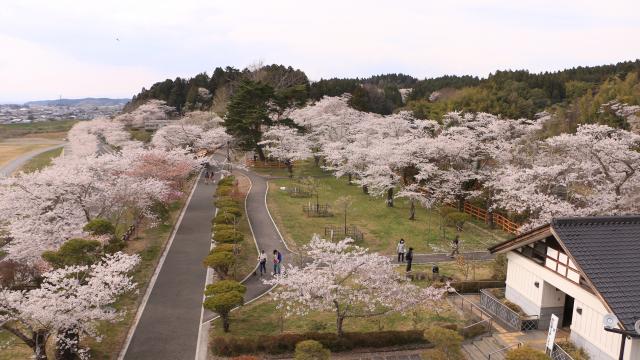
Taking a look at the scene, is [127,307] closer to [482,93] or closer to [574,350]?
[574,350]

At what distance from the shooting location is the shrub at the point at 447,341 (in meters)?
12.8

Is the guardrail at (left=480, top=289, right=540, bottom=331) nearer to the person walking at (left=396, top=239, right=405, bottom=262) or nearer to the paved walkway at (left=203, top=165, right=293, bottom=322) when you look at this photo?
the person walking at (left=396, top=239, right=405, bottom=262)

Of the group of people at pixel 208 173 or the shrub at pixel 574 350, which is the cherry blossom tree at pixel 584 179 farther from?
the group of people at pixel 208 173

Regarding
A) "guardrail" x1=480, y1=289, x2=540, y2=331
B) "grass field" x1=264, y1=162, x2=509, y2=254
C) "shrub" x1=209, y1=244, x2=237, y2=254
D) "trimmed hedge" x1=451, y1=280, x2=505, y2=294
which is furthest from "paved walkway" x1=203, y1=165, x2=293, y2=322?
"guardrail" x1=480, y1=289, x2=540, y2=331

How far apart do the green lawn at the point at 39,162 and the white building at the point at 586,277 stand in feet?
189

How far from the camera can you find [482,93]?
2435 inches

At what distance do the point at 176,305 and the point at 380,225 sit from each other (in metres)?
16.2

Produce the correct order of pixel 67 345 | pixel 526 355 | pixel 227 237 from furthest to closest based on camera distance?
pixel 227 237
pixel 67 345
pixel 526 355

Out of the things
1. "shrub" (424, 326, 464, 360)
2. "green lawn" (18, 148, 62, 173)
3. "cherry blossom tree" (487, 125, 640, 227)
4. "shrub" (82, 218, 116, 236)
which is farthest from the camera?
"green lawn" (18, 148, 62, 173)

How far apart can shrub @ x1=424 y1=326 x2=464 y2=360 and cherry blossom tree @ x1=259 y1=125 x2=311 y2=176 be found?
31759mm

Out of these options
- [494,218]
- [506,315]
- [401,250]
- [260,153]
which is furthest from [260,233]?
[260,153]

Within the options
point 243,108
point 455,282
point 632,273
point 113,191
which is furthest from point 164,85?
point 632,273

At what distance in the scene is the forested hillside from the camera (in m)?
45.2

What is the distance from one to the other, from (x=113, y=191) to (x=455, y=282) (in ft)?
63.4
